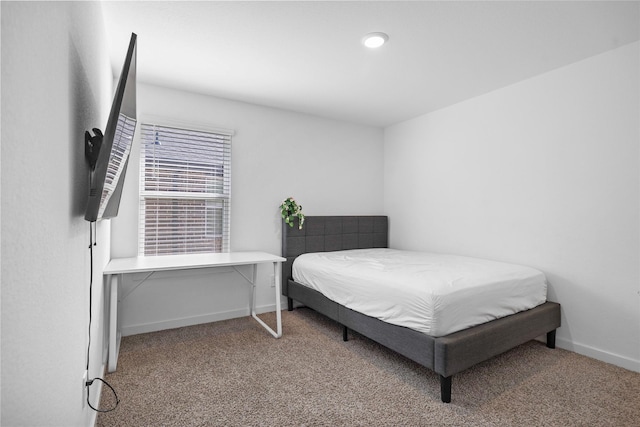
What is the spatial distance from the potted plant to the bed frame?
3.7 inches

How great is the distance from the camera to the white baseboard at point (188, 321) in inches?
119

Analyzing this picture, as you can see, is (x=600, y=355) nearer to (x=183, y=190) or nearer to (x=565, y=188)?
(x=565, y=188)

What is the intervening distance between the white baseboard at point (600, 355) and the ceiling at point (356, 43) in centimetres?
237

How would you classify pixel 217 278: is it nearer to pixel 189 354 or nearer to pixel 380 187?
pixel 189 354

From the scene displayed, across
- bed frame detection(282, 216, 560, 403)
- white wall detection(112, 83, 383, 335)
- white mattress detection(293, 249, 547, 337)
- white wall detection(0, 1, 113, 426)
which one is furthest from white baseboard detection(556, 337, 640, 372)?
white wall detection(0, 1, 113, 426)

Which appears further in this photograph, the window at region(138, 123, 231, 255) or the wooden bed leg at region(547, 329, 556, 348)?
the window at region(138, 123, 231, 255)

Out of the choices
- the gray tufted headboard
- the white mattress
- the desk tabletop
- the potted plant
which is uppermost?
the potted plant

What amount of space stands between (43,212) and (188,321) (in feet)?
8.93

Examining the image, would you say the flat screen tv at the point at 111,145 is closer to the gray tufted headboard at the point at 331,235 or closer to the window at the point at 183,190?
the window at the point at 183,190

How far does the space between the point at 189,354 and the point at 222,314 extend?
0.87 meters

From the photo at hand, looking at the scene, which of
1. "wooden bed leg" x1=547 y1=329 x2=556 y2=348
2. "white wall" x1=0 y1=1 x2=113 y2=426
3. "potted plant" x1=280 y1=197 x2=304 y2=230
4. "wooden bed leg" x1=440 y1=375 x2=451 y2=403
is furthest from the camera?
"potted plant" x1=280 y1=197 x2=304 y2=230

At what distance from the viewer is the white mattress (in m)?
2.02

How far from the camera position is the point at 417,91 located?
3324 millimetres

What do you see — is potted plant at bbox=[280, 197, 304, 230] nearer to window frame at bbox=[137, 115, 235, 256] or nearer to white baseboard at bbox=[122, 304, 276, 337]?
window frame at bbox=[137, 115, 235, 256]
